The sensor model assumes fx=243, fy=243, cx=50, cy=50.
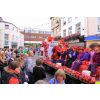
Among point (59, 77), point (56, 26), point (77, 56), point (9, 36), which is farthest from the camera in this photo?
point (56, 26)

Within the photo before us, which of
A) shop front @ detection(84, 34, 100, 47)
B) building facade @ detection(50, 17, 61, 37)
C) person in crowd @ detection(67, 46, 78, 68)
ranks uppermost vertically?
building facade @ detection(50, 17, 61, 37)

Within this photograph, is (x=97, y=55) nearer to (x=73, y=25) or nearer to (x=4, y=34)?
(x=73, y=25)

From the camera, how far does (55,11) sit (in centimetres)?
539

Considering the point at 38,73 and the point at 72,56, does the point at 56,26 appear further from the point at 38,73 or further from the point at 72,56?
the point at 38,73

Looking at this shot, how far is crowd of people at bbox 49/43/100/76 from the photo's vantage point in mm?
6059

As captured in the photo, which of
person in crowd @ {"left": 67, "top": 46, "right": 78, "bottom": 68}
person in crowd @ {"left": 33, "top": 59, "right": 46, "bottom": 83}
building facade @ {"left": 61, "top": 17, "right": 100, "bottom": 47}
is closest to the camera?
person in crowd @ {"left": 33, "top": 59, "right": 46, "bottom": 83}

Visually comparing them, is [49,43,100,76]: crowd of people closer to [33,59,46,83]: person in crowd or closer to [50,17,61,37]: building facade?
[33,59,46,83]: person in crowd

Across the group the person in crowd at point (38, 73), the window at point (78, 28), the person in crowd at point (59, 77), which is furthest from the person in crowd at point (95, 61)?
the window at point (78, 28)

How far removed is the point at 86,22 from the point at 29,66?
24.7 ft

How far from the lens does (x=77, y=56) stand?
7.66m

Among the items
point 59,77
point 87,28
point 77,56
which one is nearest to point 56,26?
point 87,28

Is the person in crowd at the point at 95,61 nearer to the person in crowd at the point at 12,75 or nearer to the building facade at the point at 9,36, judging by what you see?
the person in crowd at the point at 12,75

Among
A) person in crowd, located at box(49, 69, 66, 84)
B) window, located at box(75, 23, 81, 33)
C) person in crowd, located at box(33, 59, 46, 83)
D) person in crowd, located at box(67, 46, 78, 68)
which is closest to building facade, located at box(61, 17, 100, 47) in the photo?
window, located at box(75, 23, 81, 33)

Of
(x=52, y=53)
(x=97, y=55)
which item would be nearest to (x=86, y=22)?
(x=52, y=53)
